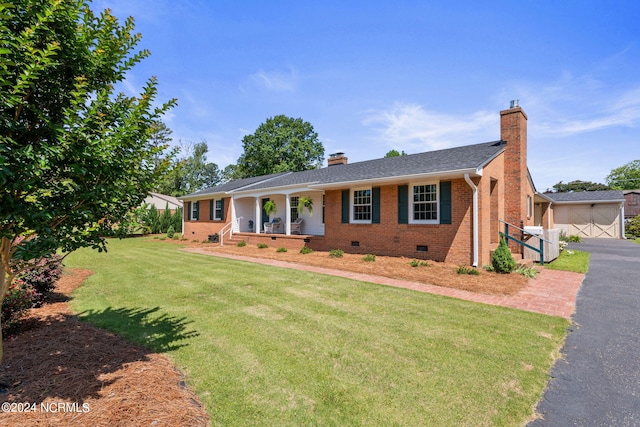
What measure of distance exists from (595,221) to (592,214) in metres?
0.65

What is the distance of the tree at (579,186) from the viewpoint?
186ft

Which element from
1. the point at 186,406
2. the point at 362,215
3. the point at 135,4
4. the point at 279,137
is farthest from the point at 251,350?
the point at 279,137

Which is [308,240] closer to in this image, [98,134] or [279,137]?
[98,134]

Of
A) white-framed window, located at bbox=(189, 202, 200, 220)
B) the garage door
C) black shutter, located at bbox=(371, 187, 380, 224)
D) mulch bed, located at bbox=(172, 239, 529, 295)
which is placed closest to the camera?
mulch bed, located at bbox=(172, 239, 529, 295)

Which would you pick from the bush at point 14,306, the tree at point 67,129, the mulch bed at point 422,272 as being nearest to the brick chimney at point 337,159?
the mulch bed at point 422,272

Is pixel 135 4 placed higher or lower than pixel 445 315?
higher

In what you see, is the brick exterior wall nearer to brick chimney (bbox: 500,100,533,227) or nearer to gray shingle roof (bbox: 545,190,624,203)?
brick chimney (bbox: 500,100,533,227)

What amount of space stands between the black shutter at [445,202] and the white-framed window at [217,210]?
1515 centimetres

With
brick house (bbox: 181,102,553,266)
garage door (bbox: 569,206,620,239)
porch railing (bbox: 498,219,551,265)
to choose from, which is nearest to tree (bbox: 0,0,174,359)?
brick house (bbox: 181,102,553,266)

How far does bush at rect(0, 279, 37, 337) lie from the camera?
4098 millimetres

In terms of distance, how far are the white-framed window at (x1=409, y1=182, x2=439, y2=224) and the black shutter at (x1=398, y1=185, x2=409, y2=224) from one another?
150 millimetres

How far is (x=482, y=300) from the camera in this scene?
6.41 meters

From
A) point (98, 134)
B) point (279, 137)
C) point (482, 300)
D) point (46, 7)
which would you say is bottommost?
point (482, 300)

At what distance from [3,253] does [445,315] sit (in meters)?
6.01
